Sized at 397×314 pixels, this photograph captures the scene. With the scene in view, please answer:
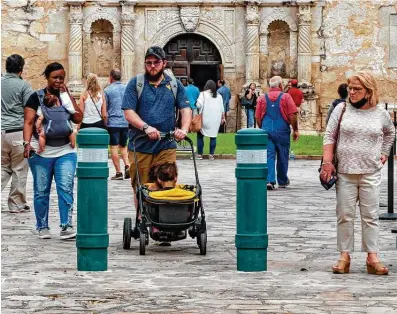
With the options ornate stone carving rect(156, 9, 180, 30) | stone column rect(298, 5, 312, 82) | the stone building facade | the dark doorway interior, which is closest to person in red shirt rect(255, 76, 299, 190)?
the stone building facade

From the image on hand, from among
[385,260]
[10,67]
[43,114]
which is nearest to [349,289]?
[385,260]

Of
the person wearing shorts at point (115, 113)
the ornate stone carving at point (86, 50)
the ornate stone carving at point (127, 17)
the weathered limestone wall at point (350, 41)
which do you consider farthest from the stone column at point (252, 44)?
the person wearing shorts at point (115, 113)

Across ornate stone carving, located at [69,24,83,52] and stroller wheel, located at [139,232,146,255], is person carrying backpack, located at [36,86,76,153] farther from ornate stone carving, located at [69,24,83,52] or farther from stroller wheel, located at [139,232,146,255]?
ornate stone carving, located at [69,24,83,52]

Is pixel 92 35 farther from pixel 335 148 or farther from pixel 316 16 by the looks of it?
pixel 335 148

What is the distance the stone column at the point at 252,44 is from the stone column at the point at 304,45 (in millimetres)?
1227

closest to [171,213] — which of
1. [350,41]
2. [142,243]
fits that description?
[142,243]

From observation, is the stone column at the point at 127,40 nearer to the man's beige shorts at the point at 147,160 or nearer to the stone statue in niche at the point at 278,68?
the stone statue in niche at the point at 278,68

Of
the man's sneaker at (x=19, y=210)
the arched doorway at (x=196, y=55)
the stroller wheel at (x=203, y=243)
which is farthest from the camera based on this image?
the arched doorway at (x=196, y=55)

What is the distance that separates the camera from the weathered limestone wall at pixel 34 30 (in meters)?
39.0

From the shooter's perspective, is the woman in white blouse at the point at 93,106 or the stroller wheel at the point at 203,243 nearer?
the stroller wheel at the point at 203,243

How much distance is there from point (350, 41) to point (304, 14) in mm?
1641

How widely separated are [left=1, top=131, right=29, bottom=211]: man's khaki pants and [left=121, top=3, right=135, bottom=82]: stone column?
22.6 metres

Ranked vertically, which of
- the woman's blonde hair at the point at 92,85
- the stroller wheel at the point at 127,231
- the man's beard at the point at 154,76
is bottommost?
the stroller wheel at the point at 127,231

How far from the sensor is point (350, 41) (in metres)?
39.4
